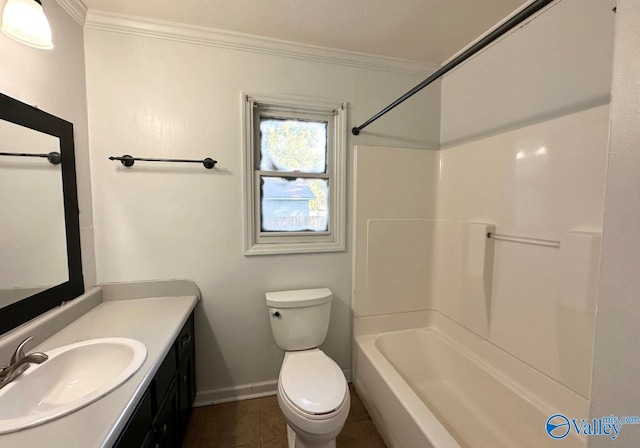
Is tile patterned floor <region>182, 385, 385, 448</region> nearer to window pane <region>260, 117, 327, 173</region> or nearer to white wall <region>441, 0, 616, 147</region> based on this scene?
window pane <region>260, 117, 327, 173</region>

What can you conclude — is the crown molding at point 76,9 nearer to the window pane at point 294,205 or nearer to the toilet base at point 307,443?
the window pane at point 294,205

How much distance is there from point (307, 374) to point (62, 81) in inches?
77.3

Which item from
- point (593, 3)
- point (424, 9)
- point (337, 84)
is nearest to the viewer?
point (593, 3)

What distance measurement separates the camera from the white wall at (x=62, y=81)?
1.05m

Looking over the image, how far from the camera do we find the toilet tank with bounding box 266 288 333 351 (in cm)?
163

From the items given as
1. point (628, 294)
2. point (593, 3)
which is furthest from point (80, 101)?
point (593, 3)

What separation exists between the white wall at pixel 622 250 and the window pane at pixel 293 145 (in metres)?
1.55

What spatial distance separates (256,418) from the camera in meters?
1.65

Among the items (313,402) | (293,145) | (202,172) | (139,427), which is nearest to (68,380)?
(139,427)

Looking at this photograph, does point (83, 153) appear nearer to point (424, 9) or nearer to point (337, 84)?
point (337, 84)

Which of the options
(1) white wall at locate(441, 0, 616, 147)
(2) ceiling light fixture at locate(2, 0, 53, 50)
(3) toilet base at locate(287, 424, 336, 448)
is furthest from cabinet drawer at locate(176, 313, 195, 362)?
(1) white wall at locate(441, 0, 616, 147)

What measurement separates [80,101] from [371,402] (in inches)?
96.1

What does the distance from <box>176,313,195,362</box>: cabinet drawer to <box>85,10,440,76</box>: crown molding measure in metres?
1.69

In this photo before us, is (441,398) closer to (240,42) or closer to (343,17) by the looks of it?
(343,17)
